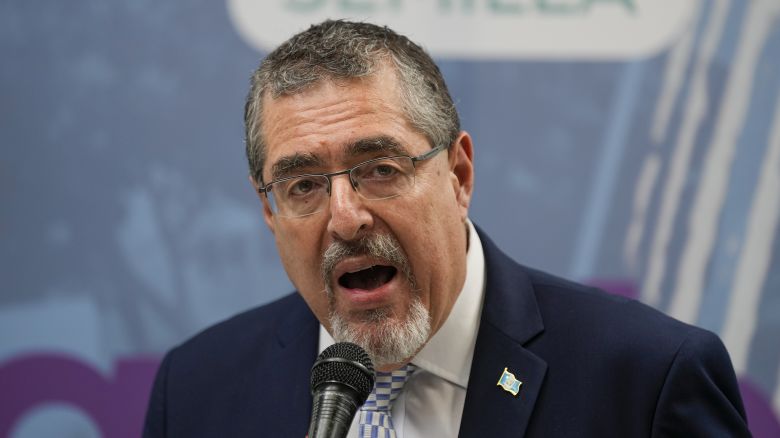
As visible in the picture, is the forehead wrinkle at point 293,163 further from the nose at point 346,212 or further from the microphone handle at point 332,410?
the microphone handle at point 332,410

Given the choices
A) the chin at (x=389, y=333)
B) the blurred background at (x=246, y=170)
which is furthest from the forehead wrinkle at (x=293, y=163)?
the blurred background at (x=246, y=170)

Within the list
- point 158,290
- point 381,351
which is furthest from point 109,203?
point 381,351

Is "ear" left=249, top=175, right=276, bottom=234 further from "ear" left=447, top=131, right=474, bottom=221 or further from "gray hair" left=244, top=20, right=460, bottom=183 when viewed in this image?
"ear" left=447, top=131, right=474, bottom=221

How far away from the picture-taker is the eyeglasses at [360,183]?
206cm

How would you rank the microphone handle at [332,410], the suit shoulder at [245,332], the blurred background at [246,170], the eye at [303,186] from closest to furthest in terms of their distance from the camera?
the microphone handle at [332,410] < the eye at [303,186] < the suit shoulder at [245,332] < the blurred background at [246,170]

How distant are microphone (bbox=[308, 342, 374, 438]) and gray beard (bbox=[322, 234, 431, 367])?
40cm

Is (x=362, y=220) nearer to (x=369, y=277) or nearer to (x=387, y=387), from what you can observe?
(x=369, y=277)

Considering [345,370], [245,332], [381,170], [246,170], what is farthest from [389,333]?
[246,170]

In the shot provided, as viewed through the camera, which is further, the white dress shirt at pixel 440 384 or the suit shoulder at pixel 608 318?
the white dress shirt at pixel 440 384

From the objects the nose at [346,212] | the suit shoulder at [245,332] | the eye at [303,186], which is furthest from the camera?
the suit shoulder at [245,332]

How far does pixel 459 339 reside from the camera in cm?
225

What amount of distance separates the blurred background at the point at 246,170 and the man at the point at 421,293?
72 cm

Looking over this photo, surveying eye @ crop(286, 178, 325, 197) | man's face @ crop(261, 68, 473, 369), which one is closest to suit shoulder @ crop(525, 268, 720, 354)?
man's face @ crop(261, 68, 473, 369)

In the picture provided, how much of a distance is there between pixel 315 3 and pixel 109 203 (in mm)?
993
